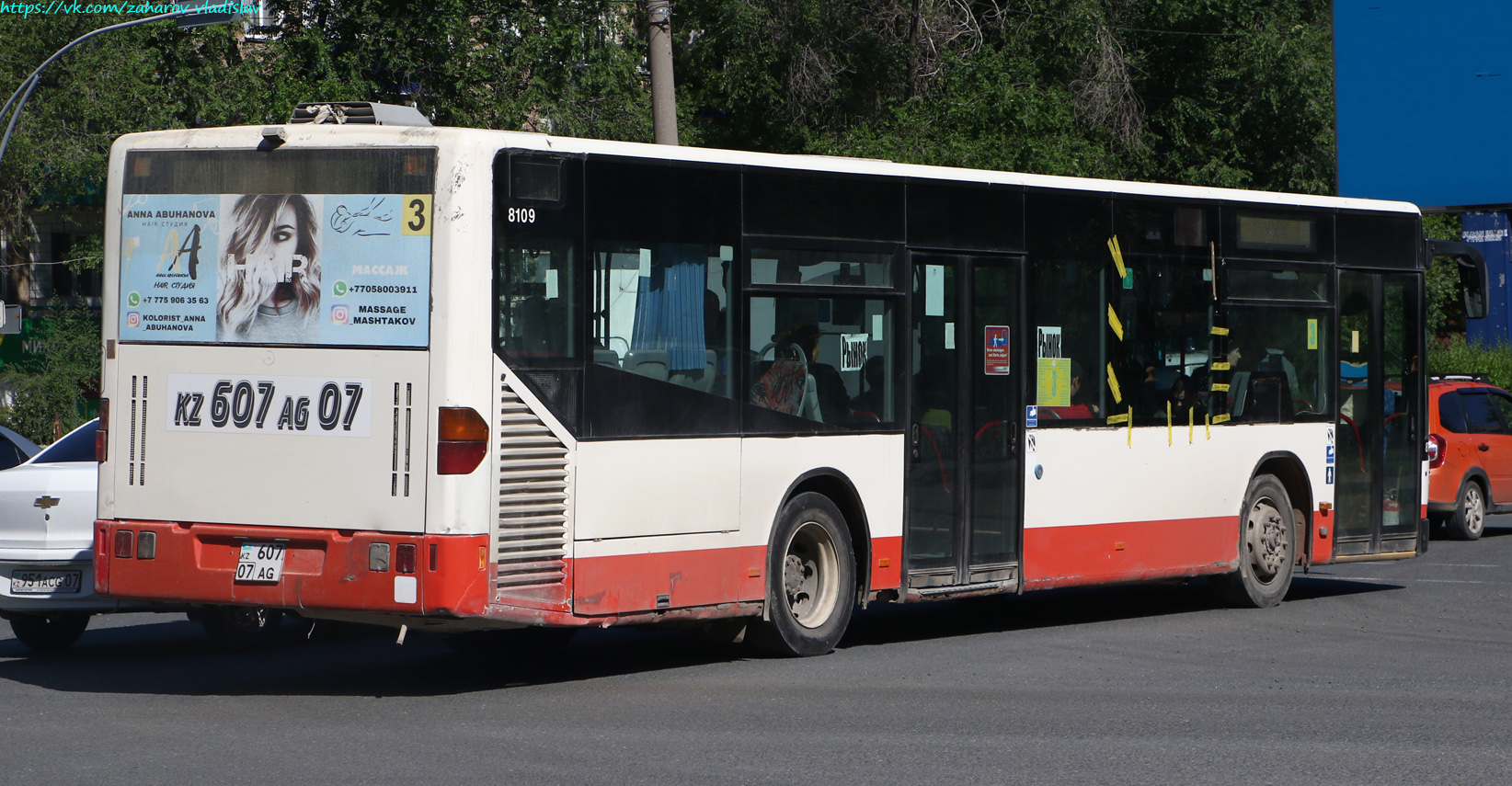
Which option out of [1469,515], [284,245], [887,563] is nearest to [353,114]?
[284,245]

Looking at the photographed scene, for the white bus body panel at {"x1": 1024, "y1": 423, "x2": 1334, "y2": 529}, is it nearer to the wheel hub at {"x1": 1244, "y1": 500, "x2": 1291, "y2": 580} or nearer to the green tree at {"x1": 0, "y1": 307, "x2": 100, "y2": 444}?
the wheel hub at {"x1": 1244, "y1": 500, "x2": 1291, "y2": 580}

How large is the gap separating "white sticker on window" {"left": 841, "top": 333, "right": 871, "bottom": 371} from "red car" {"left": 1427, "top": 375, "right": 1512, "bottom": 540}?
11497 millimetres

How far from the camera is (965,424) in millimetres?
11125

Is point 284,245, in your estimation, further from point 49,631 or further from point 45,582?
point 49,631

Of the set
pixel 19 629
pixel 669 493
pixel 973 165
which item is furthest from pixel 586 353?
pixel 973 165

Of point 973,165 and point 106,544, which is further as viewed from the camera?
point 973,165

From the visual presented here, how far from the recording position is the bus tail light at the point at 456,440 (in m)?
8.38

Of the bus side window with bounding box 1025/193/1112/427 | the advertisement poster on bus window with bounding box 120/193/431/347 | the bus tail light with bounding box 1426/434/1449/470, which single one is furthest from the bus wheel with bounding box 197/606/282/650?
the bus tail light with bounding box 1426/434/1449/470

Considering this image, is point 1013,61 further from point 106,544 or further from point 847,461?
point 106,544

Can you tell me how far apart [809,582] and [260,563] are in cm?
321

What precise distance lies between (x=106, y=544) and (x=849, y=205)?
445 centimetres

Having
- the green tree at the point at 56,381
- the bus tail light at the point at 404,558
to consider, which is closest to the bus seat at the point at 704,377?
the bus tail light at the point at 404,558

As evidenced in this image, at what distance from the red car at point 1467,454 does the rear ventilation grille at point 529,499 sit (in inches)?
541

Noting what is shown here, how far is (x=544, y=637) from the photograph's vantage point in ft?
35.1
